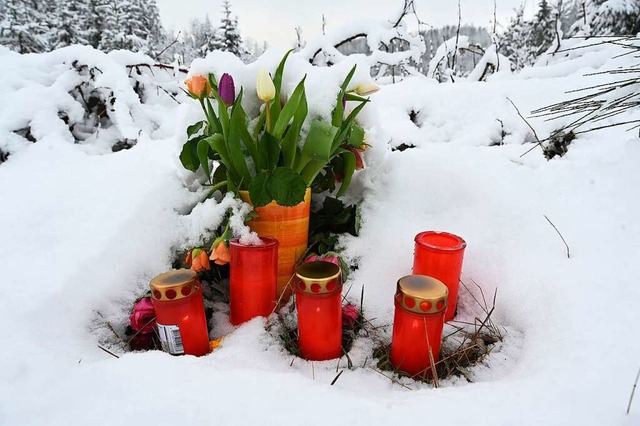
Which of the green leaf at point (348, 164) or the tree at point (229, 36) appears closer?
the green leaf at point (348, 164)

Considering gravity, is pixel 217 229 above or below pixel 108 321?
above

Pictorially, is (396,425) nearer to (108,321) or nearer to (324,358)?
(324,358)

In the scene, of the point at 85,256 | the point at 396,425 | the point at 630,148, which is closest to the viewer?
the point at 396,425

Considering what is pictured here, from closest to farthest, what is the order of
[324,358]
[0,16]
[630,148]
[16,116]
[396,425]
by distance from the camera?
[396,425] < [324,358] < [630,148] < [16,116] < [0,16]

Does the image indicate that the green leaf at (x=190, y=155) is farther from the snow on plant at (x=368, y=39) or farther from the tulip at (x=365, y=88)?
the snow on plant at (x=368, y=39)

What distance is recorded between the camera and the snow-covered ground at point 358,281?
20.6 inches

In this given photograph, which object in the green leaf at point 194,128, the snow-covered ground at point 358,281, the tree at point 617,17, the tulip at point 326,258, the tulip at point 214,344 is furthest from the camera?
the tree at point 617,17

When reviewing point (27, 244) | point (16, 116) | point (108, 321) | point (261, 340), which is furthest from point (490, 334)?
point (16, 116)

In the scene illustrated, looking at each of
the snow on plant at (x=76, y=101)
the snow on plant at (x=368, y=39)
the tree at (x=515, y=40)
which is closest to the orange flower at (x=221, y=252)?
the snow on plant at (x=76, y=101)

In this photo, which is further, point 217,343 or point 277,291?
point 277,291

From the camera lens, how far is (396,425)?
0.49 m

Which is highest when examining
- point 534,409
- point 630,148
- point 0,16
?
point 0,16

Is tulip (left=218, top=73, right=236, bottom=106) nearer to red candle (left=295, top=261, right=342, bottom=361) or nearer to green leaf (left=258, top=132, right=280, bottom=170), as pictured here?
green leaf (left=258, top=132, right=280, bottom=170)

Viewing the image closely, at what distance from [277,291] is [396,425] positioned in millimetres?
526
